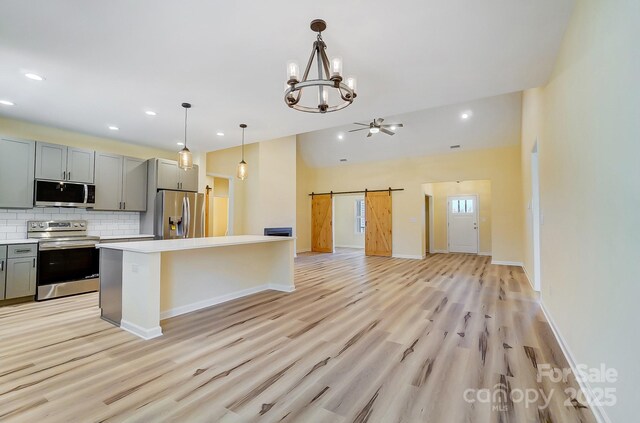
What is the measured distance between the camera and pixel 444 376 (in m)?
2.10

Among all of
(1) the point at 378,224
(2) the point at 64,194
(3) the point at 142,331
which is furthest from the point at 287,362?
(1) the point at 378,224

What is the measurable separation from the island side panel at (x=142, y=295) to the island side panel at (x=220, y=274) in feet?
1.12

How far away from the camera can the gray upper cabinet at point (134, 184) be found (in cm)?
532

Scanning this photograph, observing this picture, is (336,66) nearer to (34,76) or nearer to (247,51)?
(247,51)

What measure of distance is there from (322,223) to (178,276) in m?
6.88

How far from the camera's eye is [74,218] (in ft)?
16.0

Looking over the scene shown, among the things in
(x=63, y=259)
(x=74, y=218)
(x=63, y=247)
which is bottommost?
(x=63, y=259)

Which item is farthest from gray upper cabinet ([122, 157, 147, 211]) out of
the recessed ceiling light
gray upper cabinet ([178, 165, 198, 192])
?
the recessed ceiling light

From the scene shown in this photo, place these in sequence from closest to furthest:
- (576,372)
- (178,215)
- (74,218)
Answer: (576,372)
(74,218)
(178,215)

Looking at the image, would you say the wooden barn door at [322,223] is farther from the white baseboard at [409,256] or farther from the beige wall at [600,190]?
the beige wall at [600,190]

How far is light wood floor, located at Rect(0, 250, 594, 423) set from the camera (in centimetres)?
173

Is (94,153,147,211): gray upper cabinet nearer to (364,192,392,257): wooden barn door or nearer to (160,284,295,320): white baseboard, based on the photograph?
(160,284,295,320): white baseboard

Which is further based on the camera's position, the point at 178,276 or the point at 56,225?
the point at 56,225

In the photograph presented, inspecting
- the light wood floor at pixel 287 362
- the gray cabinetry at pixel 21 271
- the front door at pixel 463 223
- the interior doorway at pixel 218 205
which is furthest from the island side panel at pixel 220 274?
the front door at pixel 463 223
